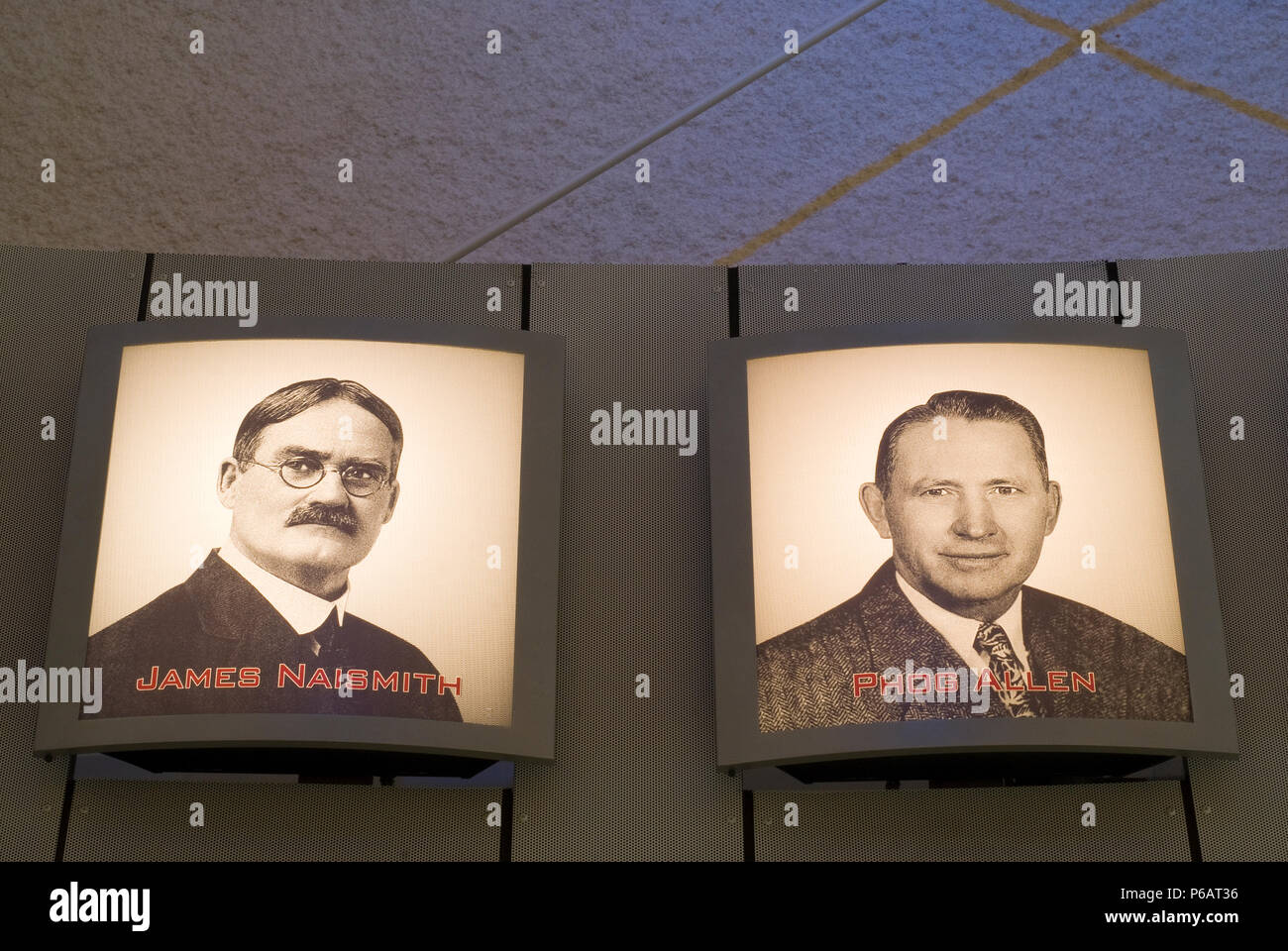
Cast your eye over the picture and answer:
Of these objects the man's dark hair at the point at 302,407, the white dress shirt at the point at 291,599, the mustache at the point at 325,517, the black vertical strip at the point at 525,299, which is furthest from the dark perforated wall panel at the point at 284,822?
the black vertical strip at the point at 525,299

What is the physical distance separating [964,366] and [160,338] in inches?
49.0

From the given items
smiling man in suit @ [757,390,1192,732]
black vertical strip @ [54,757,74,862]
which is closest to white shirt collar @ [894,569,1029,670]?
smiling man in suit @ [757,390,1192,732]

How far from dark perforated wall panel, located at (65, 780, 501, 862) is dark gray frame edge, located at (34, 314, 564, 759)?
137mm

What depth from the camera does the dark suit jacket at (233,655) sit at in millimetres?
1769

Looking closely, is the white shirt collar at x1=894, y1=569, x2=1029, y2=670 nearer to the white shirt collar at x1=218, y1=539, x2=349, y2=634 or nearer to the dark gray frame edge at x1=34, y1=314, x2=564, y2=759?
the dark gray frame edge at x1=34, y1=314, x2=564, y2=759

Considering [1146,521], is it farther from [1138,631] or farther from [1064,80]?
[1064,80]

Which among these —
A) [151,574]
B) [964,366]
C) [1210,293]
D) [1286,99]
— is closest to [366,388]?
[151,574]

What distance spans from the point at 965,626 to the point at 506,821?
717 mm

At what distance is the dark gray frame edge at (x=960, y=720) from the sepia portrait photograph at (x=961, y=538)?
2 centimetres

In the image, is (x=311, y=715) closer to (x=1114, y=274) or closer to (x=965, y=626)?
(x=965, y=626)

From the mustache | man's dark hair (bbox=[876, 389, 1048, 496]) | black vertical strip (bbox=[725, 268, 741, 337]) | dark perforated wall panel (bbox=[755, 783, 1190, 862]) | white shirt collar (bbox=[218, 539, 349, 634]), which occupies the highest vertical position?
black vertical strip (bbox=[725, 268, 741, 337])

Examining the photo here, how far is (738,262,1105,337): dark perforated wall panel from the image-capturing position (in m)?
2.17
